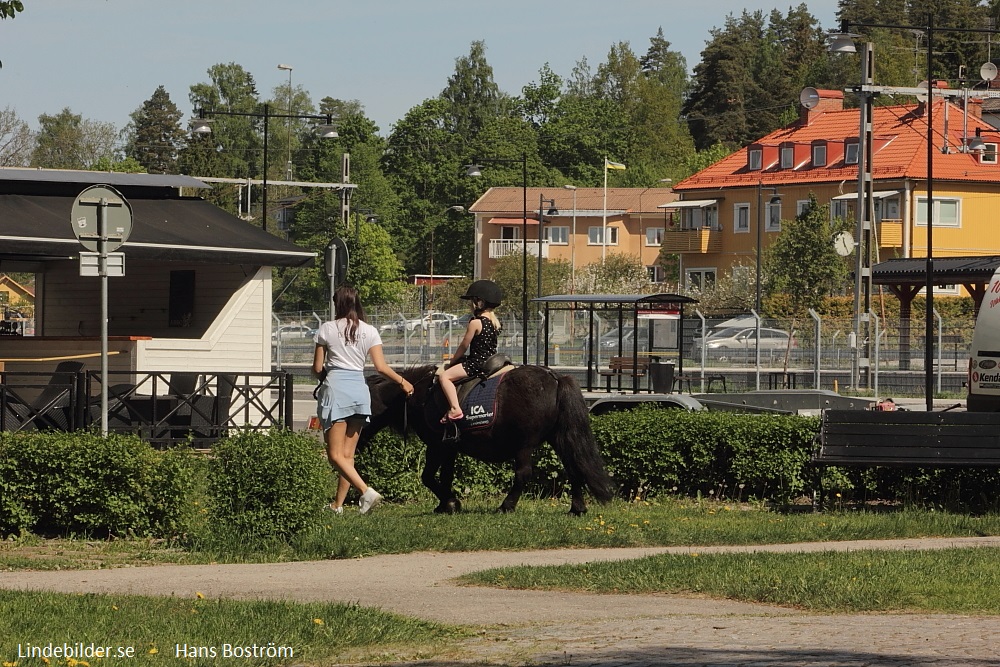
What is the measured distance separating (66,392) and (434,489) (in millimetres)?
5707

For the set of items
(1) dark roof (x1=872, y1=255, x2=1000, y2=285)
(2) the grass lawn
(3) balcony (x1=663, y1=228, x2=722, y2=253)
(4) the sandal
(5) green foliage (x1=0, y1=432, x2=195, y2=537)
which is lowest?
(2) the grass lawn

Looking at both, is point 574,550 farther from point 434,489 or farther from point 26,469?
point 26,469

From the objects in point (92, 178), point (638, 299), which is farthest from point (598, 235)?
point (92, 178)

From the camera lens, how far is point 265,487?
12062 mm

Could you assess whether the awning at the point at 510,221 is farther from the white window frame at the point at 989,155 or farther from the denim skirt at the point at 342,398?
the denim skirt at the point at 342,398

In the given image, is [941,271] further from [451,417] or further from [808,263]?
[451,417]

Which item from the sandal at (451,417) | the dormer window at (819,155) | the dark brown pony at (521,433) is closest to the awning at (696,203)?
the dormer window at (819,155)

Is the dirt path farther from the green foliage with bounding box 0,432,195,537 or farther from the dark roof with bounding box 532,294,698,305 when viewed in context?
the dark roof with bounding box 532,294,698,305

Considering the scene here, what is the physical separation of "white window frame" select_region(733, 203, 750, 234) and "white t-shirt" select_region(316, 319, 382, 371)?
7667 centimetres

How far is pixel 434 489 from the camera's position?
1455 centimetres

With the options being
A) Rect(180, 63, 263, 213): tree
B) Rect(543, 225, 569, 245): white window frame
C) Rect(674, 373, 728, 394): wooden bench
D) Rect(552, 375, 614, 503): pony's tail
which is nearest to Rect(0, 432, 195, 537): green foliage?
Rect(552, 375, 614, 503): pony's tail

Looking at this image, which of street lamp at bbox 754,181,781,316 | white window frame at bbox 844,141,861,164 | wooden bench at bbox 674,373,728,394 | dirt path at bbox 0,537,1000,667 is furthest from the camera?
white window frame at bbox 844,141,861,164

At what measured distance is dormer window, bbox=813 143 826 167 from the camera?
8625 cm

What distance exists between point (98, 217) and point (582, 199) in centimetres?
10455
